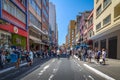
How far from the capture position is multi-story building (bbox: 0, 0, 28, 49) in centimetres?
3038

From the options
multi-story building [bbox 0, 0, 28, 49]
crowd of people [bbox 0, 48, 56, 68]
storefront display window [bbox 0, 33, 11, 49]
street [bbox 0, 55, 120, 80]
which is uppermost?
multi-story building [bbox 0, 0, 28, 49]

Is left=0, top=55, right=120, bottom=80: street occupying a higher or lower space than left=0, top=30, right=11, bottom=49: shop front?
lower

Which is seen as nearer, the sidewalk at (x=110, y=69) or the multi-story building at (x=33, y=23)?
the sidewalk at (x=110, y=69)

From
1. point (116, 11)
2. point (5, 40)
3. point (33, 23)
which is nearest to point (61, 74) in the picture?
point (5, 40)

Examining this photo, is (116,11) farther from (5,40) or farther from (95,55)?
(5,40)

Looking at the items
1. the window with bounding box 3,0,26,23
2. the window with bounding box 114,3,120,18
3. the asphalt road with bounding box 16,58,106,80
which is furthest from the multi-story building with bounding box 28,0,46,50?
the asphalt road with bounding box 16,58,106,80

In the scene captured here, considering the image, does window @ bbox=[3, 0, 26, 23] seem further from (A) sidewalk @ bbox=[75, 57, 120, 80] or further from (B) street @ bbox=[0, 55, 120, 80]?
(A) sidewalk @ bbox=[75, 57, 120, 80]

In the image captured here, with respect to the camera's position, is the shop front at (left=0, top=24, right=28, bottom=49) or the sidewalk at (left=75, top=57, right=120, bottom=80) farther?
the shop front at (left=0, top=24, right=28, bottom=49)

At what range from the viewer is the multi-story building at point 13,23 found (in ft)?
99.7

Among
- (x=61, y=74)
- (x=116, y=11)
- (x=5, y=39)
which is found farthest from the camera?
(x=116, y=11)

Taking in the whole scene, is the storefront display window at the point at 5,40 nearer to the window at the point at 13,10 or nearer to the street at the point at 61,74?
the window at the point at 13,10

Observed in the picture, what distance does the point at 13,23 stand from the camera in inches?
1380

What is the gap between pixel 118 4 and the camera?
34.7 meters

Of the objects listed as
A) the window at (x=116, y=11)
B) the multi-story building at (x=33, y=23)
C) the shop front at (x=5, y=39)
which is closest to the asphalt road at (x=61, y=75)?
the shop front at (x=5, y=39)
